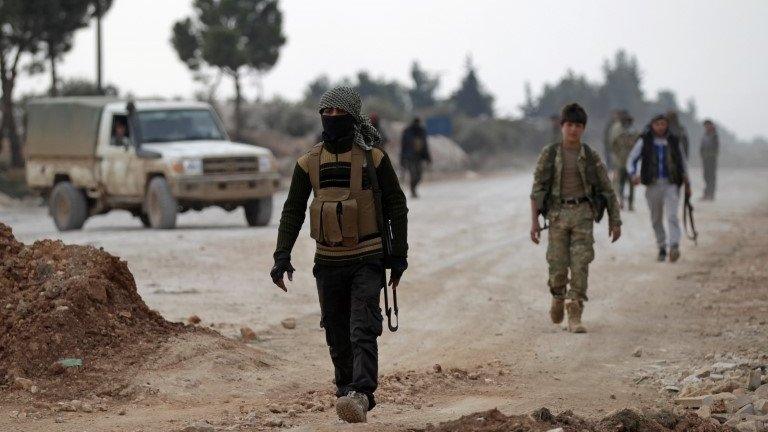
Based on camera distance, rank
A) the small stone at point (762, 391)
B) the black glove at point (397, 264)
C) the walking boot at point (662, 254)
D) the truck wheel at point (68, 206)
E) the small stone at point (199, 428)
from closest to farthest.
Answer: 1. the small stone at point (199, 428)
2. the black glove at point (397, 264)
3. the small stone at point (762, 391)
4. the walking boot at point (662, 254)
5. the truck wheel at point (68, 206)

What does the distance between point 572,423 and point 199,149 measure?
15.9m

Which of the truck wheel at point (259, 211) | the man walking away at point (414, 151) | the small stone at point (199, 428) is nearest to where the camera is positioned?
the small stone at point (199, 428)

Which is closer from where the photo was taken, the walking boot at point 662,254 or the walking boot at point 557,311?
the walking boot at point 557,311

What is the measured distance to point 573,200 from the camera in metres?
11.4

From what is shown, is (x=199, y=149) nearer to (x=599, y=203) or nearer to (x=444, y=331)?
(x=444, y=331)

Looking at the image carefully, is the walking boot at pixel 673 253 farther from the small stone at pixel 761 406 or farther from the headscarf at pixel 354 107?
the headscarf at pixel 354 107

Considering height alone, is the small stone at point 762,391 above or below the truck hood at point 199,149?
below

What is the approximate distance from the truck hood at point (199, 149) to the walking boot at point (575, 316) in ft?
Answer: 36.1

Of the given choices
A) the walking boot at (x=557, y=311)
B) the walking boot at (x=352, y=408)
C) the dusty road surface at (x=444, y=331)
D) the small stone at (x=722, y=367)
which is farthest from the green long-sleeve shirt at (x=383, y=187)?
the walking boot at (x=557, y=311)

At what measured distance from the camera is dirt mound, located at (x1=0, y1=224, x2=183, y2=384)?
8953mm

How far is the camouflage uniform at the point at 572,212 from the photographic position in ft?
37.1

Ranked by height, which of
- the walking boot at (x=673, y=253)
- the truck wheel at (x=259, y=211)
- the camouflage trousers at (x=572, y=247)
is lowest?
the truck wheel at (x=259, y=211)

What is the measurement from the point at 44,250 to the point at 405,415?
3.52 m

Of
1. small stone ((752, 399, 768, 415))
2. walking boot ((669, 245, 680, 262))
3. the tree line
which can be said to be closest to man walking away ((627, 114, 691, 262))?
walking boot ((669, 245, 680, 262))
